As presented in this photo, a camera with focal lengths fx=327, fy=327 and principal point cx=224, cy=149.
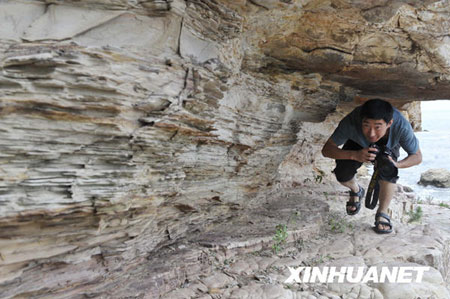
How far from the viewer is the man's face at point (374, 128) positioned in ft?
13.2

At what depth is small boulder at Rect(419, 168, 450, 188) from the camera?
504 inches

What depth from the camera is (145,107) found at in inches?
105

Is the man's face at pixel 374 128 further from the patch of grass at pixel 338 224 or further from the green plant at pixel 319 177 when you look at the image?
the green plant at pixel 319 177

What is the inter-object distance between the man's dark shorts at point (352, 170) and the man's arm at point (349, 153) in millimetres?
252

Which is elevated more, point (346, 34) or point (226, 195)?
point (346, 34)

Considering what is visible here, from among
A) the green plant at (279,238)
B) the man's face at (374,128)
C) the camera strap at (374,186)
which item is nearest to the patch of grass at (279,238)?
the green plant at (279,238)

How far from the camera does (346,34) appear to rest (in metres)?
4.02

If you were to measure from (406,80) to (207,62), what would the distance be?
352 cm

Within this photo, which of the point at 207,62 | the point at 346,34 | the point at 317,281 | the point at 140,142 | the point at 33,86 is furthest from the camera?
the point at 346,34

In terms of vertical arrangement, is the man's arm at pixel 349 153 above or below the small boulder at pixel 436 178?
above

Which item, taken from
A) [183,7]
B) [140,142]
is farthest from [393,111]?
[140,142]

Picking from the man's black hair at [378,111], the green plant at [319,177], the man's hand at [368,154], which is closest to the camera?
the man's black hair at [378,111]

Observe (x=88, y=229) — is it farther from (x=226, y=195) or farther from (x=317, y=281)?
(x=317, y=281)

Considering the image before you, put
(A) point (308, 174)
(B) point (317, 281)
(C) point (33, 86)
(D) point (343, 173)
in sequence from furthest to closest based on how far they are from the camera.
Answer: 1. (A) point (308, 174)
2. (D) point (343, 173)
3. (B) point (317, 281)
4. (C) point (33, 86)
